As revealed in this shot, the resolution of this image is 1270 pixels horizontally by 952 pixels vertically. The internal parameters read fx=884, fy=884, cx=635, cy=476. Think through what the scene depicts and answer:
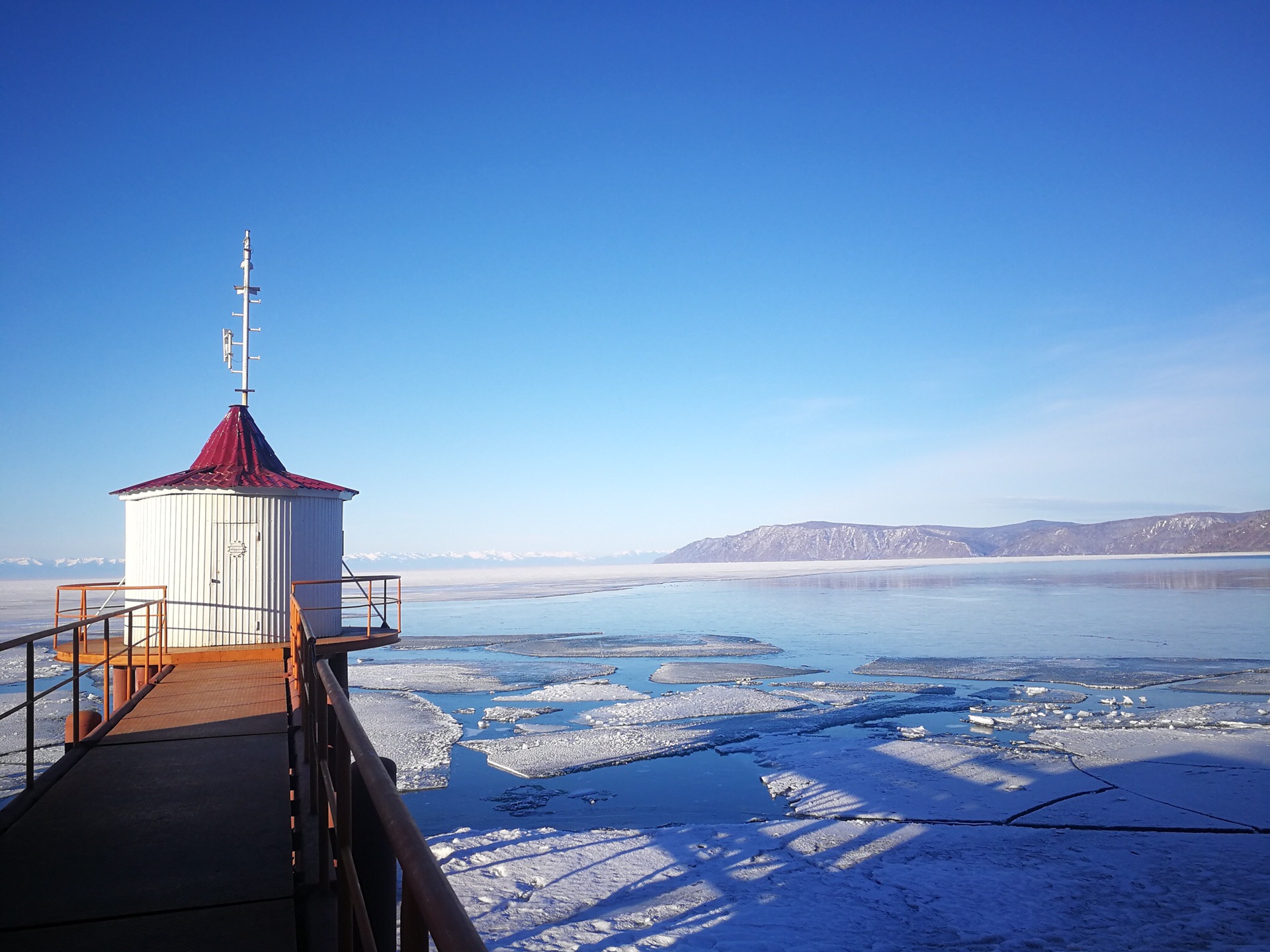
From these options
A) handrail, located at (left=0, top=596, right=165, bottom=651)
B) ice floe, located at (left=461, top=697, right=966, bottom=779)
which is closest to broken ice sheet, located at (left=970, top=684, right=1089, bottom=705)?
ice floe, located at (left=461, top=697, right=966, bottom=779)

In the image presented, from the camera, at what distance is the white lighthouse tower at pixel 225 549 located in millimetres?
13539

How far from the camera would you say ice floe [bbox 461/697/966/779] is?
13.5 m

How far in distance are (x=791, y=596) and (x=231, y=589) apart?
48902 millimetres

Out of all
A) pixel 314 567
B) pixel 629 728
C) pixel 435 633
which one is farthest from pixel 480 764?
pixel 435 633

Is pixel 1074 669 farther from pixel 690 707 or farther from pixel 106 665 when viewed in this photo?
pixel 106 665

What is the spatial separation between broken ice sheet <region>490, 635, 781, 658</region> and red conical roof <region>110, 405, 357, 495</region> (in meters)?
13.5

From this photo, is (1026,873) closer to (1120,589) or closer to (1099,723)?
(1099,723)

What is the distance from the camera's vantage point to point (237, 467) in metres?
14.6

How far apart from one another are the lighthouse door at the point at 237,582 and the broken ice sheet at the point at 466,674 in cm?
735

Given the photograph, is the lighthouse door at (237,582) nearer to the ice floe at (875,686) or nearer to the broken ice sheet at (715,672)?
the broken ice sheet at (715,672)

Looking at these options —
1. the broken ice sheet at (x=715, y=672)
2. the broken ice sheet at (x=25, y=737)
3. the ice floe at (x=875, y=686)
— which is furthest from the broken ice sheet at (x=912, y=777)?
the broken ice sheet at (x=25, y=737)

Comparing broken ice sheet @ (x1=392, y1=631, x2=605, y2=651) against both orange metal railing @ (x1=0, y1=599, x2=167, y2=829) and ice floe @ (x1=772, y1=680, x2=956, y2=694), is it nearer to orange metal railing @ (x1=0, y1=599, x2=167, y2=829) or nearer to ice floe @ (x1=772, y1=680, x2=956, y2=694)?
ice floe @ (x1=772, y1=680, x2=956, y2=694)

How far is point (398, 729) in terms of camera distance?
16000 millimetres

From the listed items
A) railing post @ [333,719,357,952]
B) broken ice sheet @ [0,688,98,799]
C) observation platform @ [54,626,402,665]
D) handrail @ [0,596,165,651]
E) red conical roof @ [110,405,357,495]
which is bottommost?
broken ice sheet @ [0,688,98,799]
